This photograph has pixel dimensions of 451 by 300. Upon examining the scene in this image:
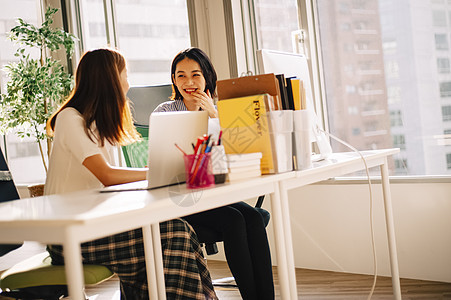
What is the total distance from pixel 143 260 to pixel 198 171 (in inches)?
19.6

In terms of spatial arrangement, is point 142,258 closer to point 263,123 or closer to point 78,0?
point 263,123

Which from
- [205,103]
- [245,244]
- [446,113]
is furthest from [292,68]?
[446,113]

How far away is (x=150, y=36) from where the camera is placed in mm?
4066

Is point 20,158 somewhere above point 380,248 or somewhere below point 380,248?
above

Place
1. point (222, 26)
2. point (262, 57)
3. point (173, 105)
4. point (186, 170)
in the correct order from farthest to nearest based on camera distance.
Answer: point (222, 26) → point (173, 105) → point (262, 57) → point (186, 170)

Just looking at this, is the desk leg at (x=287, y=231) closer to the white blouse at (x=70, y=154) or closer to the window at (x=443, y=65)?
the white blouse at (x=70, y=154)

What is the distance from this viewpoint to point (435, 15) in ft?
8.74

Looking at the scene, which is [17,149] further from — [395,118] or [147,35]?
[395,118]

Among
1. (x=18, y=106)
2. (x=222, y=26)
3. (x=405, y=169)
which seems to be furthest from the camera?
(x=18, y=106)

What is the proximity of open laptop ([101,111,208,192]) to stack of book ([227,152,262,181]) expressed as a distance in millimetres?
133

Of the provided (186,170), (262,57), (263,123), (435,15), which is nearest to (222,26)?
(435,15)

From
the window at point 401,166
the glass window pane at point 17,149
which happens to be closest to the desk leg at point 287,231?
the window at point 401,166

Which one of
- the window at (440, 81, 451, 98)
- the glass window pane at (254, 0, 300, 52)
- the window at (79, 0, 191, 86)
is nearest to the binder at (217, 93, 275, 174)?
the window at (440, 81, 451, 98)

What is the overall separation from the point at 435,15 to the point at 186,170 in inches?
72.9
